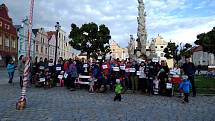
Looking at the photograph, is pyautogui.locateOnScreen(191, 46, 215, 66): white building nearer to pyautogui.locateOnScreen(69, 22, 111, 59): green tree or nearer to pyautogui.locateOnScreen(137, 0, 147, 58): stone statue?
pyautogui.locateOnScreen(69, 22, 111, 59): green tree

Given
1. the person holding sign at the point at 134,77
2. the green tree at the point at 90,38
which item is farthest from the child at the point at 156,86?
the green tree at the point at 90,38

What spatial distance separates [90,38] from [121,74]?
164ft

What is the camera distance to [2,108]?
11992 millimetres

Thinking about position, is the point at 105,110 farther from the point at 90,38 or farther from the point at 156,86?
the point at 90,38

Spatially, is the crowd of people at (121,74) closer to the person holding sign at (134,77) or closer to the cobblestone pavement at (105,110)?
the person holding sign at (134,77)

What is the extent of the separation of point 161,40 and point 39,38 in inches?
2231

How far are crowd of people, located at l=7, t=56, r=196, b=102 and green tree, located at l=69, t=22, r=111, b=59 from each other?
152ft

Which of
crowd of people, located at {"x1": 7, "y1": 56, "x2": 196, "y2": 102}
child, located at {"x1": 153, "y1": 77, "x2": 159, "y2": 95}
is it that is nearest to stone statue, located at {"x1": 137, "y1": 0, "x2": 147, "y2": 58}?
crowd of people, located at {"x1": 7, "y1": 56, "x2": 196, "y2": 102}

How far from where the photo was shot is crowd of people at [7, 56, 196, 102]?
1778 cm

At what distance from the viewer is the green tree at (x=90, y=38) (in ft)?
222

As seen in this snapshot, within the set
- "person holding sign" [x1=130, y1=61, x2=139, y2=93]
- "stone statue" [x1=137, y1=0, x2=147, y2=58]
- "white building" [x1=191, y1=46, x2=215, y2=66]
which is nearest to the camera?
"person holding sign" [x1=130, y1=61, x2=139, y2=93]

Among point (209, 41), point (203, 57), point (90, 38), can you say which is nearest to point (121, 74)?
point (209, 41)

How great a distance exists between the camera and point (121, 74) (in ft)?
63.3

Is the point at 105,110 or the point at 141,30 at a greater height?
the point at 141,30
